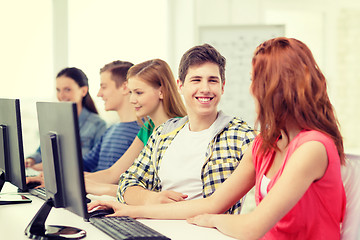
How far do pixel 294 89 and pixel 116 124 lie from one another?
1790mm

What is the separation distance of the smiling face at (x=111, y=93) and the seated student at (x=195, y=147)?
951 millimetres

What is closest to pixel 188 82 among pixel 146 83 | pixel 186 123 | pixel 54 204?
pixel 186 123

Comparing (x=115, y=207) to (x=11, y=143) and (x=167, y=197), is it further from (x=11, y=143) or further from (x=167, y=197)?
(x=11, y=143)

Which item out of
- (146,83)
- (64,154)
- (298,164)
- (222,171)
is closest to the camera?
(298,164)

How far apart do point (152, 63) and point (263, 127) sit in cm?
113

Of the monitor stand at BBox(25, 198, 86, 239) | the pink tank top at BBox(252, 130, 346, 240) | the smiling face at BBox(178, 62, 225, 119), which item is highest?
the smiling face at BBox(178, 62, 225, 119)

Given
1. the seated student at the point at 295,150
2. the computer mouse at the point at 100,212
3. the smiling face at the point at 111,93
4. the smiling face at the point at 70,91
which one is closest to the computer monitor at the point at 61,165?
the computer mouse at the point at 100,212

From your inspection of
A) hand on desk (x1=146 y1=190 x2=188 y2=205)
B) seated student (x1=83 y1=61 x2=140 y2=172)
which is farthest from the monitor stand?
seated student (x1=83 y1=61 x2=140 y2=172)

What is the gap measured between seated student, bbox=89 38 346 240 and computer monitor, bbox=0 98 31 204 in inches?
34.4

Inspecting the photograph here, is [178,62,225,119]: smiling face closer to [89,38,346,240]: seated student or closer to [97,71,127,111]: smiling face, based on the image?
[89,38,346,240]: seated student

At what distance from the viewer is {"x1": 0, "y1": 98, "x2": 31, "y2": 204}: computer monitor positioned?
1798 millimetres

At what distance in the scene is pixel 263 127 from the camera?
136cm

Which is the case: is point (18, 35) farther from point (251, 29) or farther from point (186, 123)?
point (186, 123)

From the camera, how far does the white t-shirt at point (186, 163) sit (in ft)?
6.20
